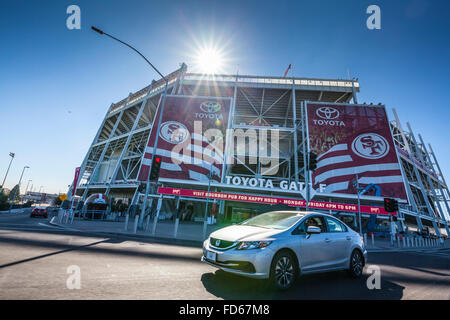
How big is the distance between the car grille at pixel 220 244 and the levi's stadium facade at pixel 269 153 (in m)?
9.51

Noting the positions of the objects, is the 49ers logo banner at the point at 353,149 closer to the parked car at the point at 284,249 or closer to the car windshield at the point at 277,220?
the parked car at the point at 284,249

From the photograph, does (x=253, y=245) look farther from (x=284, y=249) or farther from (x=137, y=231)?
(x=137, y=231)

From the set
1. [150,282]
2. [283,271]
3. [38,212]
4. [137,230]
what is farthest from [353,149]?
[38,212]

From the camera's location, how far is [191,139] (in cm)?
2839

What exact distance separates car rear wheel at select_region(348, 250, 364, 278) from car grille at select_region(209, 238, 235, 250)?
3.26 metres

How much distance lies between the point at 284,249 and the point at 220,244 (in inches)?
47.5

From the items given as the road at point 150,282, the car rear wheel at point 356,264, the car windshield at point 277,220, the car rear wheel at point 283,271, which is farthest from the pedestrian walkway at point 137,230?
the car rear wheel at point 283,271

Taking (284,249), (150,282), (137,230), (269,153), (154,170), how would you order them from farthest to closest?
(269,153), (137,230), (154,170), (284,249), (150,282)

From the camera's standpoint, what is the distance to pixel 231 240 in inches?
152

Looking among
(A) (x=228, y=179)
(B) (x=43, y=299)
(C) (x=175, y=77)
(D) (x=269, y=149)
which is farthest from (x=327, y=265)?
(C) (x=175, y=77)

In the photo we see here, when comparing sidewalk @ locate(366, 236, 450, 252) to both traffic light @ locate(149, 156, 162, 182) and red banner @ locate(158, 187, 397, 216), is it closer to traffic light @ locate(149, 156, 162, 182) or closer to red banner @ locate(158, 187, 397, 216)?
red banner @ locate(158, 187, 397, 216)

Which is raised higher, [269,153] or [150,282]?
[269,153]

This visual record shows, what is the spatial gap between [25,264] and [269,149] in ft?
110
